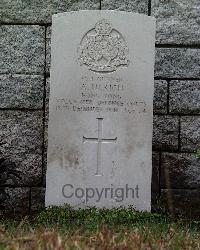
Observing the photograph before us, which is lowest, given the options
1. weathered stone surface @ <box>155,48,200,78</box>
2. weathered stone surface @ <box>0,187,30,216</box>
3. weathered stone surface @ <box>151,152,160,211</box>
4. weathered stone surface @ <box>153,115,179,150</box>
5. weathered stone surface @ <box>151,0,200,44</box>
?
weathered stone surface @ <box>0,187,30,216</box>

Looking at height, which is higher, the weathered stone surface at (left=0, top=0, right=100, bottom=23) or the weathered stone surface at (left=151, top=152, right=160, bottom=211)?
the weathered stone surface at (left=0, top=0, right=100, bottom=23)

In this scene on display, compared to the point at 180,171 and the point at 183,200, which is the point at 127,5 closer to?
the point at 180,171

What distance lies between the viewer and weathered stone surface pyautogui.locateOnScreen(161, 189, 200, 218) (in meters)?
5.68

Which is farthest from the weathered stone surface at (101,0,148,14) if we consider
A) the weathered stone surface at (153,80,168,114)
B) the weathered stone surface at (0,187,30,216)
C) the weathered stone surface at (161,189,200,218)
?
the weathered stone surface at (0,187,30,216)

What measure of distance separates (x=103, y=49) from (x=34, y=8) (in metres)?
0.92

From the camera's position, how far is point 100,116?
513cm

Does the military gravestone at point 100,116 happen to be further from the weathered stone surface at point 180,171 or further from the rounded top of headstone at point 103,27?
the weathered stone surface at point 180,171

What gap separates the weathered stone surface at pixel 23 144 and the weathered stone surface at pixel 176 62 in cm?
120

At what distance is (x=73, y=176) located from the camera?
201 inches

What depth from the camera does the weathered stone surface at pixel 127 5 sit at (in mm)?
5738

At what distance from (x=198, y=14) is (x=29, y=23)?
1.52m

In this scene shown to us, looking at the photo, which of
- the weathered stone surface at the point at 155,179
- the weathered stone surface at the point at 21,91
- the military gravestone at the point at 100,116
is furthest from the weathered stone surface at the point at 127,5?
the weathered stone surface at the point at 155,179

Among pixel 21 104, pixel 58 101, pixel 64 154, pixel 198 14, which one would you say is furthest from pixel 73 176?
pixel 198 14

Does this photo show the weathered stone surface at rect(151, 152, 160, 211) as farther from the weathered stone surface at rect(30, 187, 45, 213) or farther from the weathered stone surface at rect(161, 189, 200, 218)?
the weathered stone surface at rect(30, 187, 45, 213)
